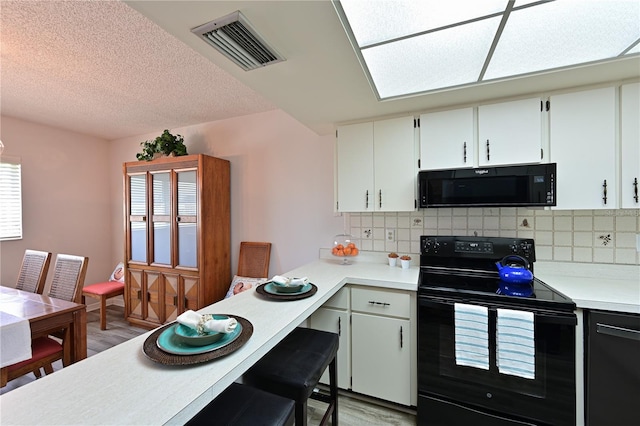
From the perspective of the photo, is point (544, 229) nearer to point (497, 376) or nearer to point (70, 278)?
point (497, 376)

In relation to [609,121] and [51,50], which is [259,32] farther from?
[609,121]

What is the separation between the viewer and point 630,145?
159 centimetres

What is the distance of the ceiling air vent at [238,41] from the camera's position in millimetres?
1118

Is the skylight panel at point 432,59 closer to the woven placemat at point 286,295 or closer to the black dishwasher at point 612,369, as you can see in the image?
the woven placemat at point 286,295

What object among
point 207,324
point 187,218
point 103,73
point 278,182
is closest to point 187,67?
point 103,73

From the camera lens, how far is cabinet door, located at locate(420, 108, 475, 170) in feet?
6.23

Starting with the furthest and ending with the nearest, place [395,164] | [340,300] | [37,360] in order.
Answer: [395,164] → [340,300] → [37,360]

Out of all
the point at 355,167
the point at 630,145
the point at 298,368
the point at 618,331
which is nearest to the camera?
the point at 298,368

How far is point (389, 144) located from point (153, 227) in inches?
116

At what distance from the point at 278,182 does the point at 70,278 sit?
2.05 meters

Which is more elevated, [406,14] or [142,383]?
[406,14]

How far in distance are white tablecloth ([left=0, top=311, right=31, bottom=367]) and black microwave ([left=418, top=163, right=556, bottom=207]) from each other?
103 inches

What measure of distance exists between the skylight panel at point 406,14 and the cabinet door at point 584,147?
1075 mm

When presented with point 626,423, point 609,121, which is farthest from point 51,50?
point 626,423
